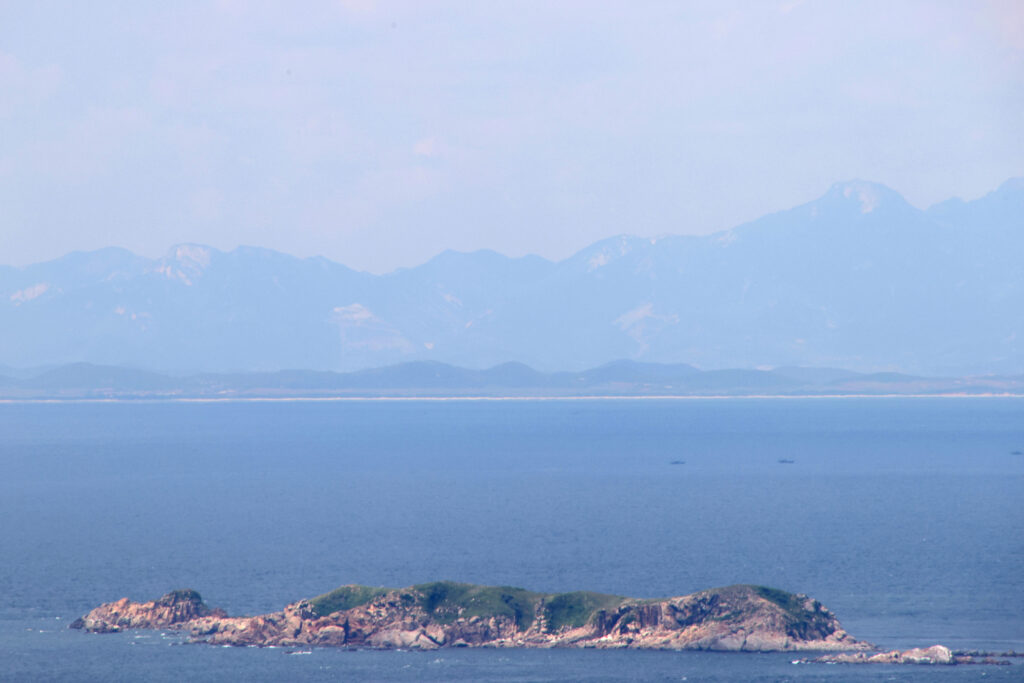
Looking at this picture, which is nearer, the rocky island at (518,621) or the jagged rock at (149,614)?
the rocky island at (518,621)

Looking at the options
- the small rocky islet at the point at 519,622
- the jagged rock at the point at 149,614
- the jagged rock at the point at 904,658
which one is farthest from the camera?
the jagged rock at the point at 149,614

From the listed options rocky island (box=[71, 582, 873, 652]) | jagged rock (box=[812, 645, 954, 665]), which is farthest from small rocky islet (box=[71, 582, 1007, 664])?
jagged rock (box=[812, 645, 954, 665])

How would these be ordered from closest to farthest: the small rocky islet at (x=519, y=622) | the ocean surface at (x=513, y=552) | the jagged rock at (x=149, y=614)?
1. the ocean surface at (x=513, y=552)
2. the small rocky islet at (x=519, y=622)
3. the jagged rock at (x=149, y=614)

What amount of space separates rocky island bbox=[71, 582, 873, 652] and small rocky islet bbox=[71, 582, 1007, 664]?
56 millimetres

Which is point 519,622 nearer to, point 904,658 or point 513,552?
point 904,658

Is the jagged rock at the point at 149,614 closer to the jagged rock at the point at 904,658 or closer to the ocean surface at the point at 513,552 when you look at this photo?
the ocean surface at the point at 513,552

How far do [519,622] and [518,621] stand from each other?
96 mm

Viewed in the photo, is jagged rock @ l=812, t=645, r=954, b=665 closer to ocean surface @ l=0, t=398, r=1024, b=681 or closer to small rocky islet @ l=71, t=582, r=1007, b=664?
ocean surface @ l=0, t=398, r=1024, b=681

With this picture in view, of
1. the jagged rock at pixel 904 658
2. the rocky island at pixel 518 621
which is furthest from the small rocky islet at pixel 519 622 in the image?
the jagged rock at pixel 904 658

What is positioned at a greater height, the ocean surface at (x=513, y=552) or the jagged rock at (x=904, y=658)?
the jagged rock at (x=904, y=658)

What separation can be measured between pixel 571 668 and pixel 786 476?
391ft

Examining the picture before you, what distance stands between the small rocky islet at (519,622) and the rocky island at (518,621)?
56 millimetres

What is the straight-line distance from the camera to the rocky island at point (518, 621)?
234 feet

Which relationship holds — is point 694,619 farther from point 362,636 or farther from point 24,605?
point 24,605
